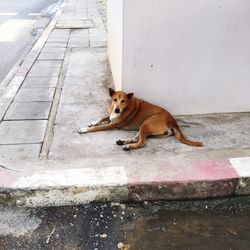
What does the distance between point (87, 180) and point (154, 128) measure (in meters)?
1.17

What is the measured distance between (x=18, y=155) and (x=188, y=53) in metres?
2.45

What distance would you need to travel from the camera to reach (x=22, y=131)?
15.8 ft

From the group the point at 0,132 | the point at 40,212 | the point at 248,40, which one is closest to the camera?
the point at 40,212

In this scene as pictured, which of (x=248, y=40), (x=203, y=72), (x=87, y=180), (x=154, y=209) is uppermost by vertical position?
(x=248, y=40)

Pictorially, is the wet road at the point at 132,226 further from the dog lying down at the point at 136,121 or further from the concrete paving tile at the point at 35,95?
the concrete paving tile at the point at 35,95

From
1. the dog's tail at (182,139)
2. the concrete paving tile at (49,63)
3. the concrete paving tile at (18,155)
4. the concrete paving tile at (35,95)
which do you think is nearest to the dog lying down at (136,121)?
the dog's tail at (182,139)

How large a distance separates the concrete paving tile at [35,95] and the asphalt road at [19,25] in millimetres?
1548

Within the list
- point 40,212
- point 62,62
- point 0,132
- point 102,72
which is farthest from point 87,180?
point 62,62

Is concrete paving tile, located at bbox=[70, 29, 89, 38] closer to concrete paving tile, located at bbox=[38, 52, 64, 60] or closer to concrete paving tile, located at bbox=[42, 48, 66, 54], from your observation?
concrete paving tile, located at bbox=[42, 48, 66, 54]

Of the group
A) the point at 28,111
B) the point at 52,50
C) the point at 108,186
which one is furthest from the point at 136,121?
the point at 52,50

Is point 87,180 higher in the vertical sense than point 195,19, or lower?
lower

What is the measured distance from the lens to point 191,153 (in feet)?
14.0

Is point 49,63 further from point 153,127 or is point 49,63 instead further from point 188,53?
point 153,127

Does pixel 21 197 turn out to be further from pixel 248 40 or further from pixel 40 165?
pixel 248 40
